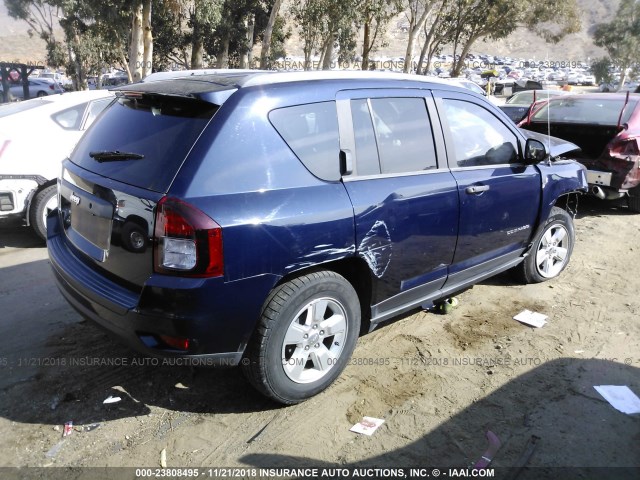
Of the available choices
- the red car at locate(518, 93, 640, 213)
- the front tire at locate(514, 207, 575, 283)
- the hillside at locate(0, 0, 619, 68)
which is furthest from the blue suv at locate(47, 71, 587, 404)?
the hillside at locate(0, 0, 619, 68)

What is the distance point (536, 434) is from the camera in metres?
2.87

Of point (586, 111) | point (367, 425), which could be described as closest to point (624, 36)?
point (586, 111)

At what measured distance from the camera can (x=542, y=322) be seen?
423 centimetres

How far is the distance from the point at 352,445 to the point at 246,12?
84.6 feet

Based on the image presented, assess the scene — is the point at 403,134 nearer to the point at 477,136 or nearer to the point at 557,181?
the point at 477,136

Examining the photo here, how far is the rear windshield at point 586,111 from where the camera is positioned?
7176mm

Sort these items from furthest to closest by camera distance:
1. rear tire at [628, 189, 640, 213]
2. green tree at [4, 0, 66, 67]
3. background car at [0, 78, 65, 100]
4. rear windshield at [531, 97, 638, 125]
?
green tree at [4, 0, 66, 67], background car at [0, 78, 65, 100], rear tire at [628, 189, 640, 213], rear windshield at [531, 97, 638, 125]

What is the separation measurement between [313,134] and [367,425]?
5.59 ft

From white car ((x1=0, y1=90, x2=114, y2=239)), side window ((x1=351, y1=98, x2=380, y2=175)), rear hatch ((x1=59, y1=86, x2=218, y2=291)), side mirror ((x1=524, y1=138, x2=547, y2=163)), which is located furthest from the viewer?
white car ((x1=0, y1=90, x2=114, y2=239))

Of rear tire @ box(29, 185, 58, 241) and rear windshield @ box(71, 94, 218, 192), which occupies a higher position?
rear windshield @ box(71, 94, 218, 192)

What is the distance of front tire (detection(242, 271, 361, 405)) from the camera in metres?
2.77

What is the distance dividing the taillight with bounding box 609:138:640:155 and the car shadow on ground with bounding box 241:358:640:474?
431 cm

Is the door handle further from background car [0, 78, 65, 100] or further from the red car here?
background car [0, 78, 65, 100]

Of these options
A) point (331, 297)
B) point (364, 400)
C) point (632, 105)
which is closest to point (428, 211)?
point (331, 297)
